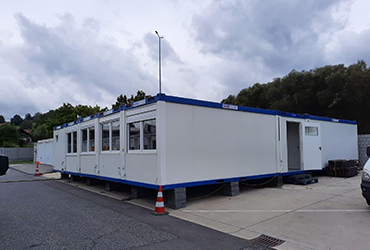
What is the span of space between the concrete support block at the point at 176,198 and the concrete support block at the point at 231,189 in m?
1.99

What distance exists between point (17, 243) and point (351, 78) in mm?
23393

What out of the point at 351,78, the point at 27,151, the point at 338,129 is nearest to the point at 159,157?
the point at 338,129

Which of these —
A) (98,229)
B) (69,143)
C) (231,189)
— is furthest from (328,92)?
(98,229)

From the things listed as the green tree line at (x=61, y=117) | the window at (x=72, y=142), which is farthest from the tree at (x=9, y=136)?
the window at (x=72, y=142)

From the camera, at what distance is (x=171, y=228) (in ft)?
18.9

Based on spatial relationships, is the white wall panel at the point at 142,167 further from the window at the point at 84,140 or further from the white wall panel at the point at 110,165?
the window at the point at 84,140

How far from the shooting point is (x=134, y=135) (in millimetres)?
8781

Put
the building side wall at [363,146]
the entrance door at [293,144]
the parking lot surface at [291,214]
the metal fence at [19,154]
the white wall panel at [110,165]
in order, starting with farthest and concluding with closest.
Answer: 1. the metal fence at [19,154]
2. the building side wall at [363,146]
3. the entrance door at [293,144]
4. the white wall panel at [110,165]
5. the parking lot surface at [291,214]

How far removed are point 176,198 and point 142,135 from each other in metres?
2.12

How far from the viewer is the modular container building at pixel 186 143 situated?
25.1ft

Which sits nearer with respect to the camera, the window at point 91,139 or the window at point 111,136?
the window at point 111,136

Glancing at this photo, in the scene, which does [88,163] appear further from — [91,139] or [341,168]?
[341,168]

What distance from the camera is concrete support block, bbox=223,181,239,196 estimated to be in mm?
9016

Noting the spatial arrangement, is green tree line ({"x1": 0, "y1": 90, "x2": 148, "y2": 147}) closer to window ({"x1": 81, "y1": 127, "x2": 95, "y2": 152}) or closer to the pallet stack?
window ({"x1": 81, "y1": 127, "x2": 95, "y2": 152})
